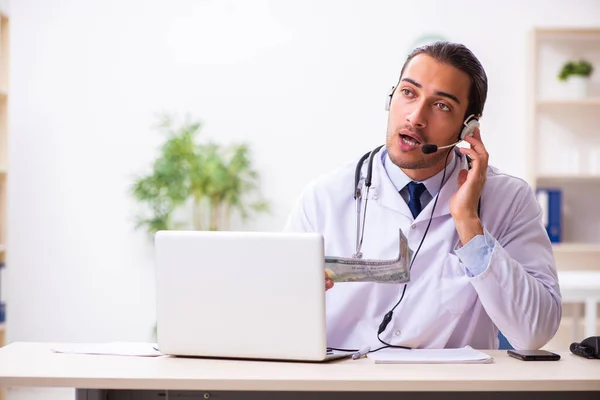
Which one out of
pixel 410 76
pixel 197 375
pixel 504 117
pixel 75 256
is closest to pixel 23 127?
pixel 75 256

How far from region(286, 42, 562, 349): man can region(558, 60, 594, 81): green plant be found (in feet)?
8.67

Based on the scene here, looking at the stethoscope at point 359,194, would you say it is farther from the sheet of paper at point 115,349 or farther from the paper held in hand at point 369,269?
the sheet of paper at point 115,349

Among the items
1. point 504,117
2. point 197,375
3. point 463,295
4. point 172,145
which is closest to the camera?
point 197,375

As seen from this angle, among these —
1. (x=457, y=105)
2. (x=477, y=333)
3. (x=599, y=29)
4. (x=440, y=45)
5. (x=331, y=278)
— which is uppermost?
(x=599, y=29)

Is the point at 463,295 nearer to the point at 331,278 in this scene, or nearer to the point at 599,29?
the point at 331,278

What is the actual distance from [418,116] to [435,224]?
280mm

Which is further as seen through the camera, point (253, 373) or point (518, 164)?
point (518, 164)

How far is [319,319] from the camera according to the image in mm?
1589

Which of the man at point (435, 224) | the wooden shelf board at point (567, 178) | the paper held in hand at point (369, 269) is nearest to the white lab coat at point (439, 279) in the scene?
the man at point (435, 224)

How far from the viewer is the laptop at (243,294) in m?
1.59

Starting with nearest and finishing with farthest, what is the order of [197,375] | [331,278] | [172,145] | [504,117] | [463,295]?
[197,375], [331,278], [463,295], [172,145], [504,117]

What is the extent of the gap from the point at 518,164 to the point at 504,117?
0.94 ft

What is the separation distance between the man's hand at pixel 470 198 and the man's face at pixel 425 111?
92 millimetres

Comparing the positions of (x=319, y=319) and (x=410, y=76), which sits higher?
(x=410, y=76)
